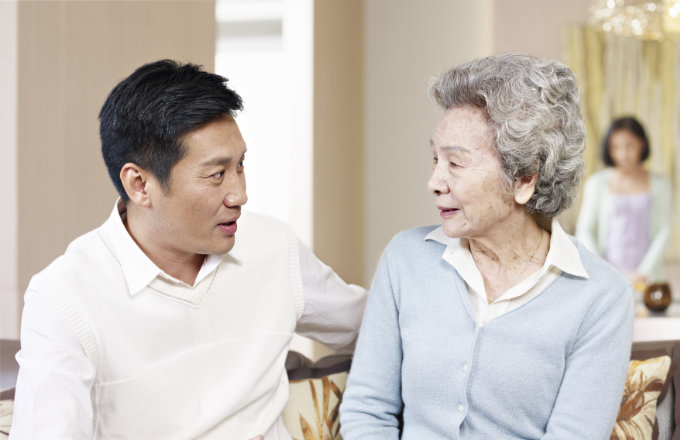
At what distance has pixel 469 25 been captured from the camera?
5668 mm

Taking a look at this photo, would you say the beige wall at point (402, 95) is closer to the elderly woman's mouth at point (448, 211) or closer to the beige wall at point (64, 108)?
the beige wall at point (64, 108)

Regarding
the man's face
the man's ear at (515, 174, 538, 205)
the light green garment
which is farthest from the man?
the light green garment

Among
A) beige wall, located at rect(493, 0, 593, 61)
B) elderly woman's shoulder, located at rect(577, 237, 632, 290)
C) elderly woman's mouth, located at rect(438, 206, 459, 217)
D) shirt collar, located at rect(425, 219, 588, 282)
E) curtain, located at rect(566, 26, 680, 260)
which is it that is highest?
beige wall, located at rect(493, 0, 593, 61)

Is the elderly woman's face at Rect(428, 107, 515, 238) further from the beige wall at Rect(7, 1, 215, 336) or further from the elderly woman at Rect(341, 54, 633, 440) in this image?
the beige wall at Rect(7, 1, 215, 336)

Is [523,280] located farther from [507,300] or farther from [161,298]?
[161,298]

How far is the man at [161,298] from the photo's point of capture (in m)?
1.37

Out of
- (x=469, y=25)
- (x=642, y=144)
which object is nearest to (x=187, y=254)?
(x=642, y=144)

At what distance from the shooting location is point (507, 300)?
5.27 feet

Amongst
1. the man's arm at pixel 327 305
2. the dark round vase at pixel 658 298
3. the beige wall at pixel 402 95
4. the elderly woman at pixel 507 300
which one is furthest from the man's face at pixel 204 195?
the beige wall at pixel 402 95

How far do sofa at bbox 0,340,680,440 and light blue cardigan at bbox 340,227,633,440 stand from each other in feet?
0.59

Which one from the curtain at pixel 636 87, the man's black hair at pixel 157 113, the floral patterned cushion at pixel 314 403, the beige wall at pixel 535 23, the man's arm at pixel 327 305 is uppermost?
the beige wall at pixel 535 23

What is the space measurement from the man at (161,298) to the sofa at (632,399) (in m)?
0.18

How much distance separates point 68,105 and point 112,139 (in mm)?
899

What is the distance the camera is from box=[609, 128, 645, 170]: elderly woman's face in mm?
4590
